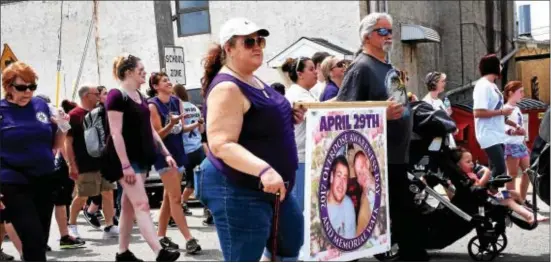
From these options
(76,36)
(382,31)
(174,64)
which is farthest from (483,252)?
(76,36)

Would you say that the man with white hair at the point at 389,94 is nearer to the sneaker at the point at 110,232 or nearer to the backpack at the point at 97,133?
the backpack at the point at 97,133

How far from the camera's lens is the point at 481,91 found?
26.3 feet

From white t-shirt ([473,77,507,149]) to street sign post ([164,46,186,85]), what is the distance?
485 cm

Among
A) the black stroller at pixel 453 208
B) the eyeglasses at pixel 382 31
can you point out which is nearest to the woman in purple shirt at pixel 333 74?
the black stroller at pixel 453 208

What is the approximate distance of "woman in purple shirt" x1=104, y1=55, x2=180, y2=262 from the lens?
20.7 feet

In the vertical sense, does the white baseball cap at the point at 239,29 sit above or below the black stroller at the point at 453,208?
above

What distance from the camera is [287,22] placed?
20.2 m

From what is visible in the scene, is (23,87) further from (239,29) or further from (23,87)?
(239,29)

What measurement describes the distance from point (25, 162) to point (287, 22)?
15136 millimetres

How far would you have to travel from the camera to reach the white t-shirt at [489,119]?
26.3 ft

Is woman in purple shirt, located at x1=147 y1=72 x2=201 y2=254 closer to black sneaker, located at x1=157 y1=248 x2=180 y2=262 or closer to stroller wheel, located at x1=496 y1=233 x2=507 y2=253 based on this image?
black sneaker, located at x1=157 y1=248 x2=180 y2=262

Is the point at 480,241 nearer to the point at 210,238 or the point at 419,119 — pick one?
the point at 419,119

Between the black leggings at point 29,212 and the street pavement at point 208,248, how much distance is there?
6.17 feet

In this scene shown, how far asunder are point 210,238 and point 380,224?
356 centimetres
